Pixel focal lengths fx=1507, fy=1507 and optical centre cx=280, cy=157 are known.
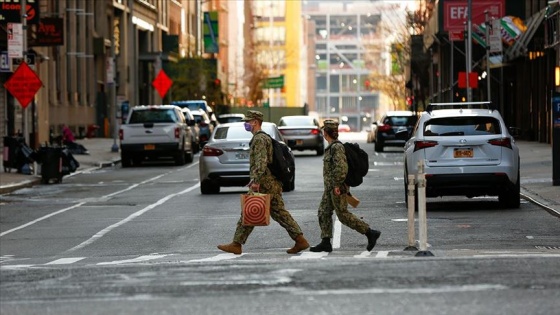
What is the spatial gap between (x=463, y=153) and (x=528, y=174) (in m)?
11.1

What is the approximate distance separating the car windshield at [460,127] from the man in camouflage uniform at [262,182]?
735 cm

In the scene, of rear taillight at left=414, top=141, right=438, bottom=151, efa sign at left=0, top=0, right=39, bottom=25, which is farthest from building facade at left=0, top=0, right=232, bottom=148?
rear taillight at left=414, top=141, right=438, bottom=151

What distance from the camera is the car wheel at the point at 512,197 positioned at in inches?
967

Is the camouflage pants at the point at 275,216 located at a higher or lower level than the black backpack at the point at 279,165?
lower

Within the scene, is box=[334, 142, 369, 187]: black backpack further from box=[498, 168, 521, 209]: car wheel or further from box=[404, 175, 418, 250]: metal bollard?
box=[498, 168, 521, 209]: car wheel

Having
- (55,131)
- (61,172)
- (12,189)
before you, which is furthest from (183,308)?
(55,131)

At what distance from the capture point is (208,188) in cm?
3145

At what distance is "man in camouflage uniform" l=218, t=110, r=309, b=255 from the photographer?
1725 centimetres

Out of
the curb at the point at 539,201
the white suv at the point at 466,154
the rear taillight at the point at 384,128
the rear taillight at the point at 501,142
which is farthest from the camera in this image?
the rear taillight at the point at 384,128

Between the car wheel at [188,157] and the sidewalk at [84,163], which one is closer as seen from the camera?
the sidewalk at [84,163]

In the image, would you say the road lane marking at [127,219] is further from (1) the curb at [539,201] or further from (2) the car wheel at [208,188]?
(1) the curb at [539,201]

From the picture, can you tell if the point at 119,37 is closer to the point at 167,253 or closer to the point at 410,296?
the point at 167,253

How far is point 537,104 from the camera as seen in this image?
60.3 m

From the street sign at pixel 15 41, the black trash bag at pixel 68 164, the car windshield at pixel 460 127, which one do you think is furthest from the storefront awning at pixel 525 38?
the car windshield at pixel 460 127
